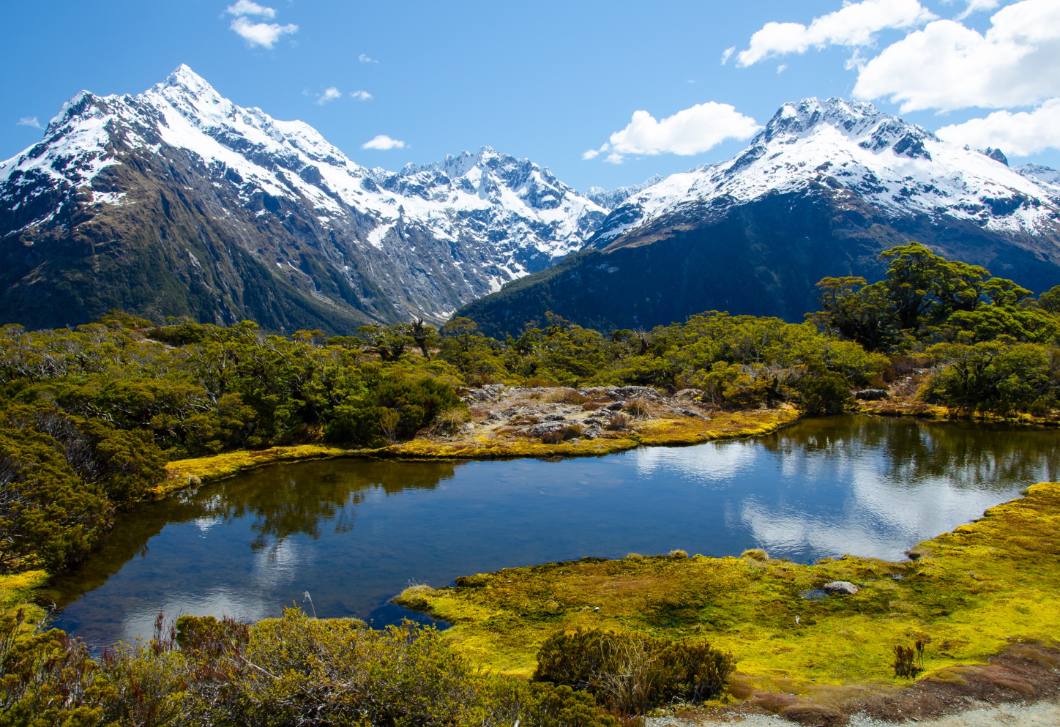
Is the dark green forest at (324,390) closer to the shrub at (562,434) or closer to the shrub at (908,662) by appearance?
the shrub at (908,662)

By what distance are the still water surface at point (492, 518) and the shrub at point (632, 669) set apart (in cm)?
Answer: 864

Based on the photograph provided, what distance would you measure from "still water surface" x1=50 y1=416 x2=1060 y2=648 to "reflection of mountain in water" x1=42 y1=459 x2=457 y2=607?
0.44ft

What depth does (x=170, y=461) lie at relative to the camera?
41688 millimetres

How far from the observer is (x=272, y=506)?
33625 millimetres

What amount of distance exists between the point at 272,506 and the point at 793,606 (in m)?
27.8

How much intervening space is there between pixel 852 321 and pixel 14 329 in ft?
345

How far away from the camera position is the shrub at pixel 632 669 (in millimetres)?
12781

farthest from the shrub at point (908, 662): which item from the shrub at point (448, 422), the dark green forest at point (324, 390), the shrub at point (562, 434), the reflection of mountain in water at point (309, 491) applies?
the shrub at point (448, 422)

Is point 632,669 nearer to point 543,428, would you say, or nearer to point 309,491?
point 309,491

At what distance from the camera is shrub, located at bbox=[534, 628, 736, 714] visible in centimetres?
1278

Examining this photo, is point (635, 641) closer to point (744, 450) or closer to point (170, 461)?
point (744, 450)

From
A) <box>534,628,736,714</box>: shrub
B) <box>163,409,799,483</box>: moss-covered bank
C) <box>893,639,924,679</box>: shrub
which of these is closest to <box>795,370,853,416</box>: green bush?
<box>163,409,799,483</box>: moss-covered bank

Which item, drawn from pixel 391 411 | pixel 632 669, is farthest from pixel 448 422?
pixel 632 669

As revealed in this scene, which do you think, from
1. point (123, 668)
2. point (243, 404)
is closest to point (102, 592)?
point (123, 668)
